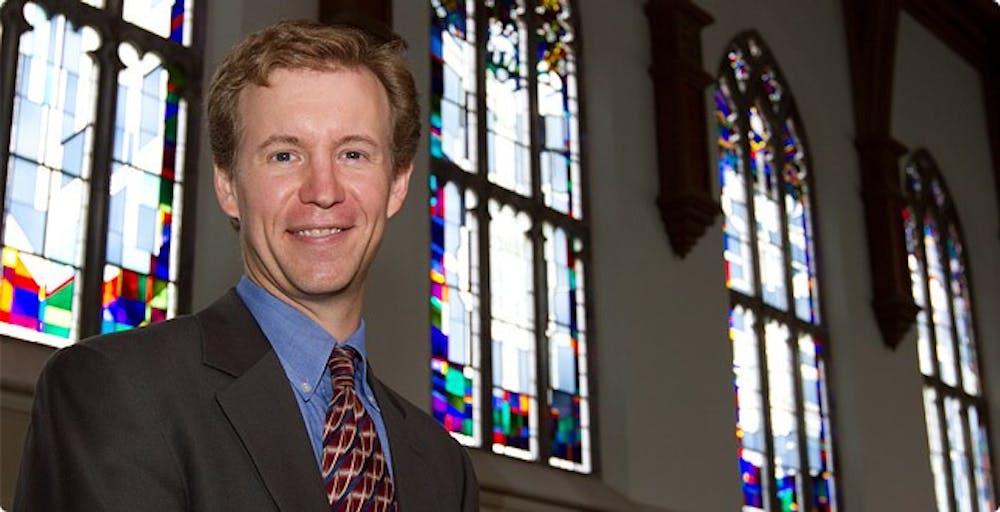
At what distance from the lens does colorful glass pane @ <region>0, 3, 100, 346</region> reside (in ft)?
22.8

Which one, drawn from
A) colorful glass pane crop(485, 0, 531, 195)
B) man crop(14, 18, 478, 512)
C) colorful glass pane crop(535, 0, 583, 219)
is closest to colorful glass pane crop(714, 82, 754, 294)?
colorful glass pane crop(535, 0, 583, 219)

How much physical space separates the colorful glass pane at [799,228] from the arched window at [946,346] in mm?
1186

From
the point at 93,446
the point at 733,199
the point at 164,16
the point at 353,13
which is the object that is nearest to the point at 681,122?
the point at 733,199

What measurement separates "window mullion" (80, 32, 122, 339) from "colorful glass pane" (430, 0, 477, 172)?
2.19 metres

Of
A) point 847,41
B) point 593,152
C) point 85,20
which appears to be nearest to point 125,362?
point 85,20

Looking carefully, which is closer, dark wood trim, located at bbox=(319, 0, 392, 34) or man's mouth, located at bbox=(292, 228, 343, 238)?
man's mouth, located at bbox=(292, 228, 343, 238)

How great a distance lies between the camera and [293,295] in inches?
73.6

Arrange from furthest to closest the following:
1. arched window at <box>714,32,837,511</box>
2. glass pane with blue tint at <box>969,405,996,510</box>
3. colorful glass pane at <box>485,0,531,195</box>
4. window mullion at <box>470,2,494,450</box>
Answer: glass pane with blue tint at <box>969,405,996,510</box>, arched window at <box>714,32,837,511</box>, colorful glass pane at <box>485,0,531,195</box>, window mullion at <box>470,2,494,450</box>

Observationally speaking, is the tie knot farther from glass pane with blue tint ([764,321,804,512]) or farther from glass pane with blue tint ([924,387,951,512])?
glass pane with blue tint ([924,387,951,512])

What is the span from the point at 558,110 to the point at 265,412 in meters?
8.95

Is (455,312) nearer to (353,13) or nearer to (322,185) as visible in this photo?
(353,13)

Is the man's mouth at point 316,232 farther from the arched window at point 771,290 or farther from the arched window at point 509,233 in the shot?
the arched window at point 771,290

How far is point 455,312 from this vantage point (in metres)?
9.12

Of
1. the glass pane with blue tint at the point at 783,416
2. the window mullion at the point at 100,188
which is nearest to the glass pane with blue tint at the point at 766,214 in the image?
the glass pane with blue tint at the point at 783,416
